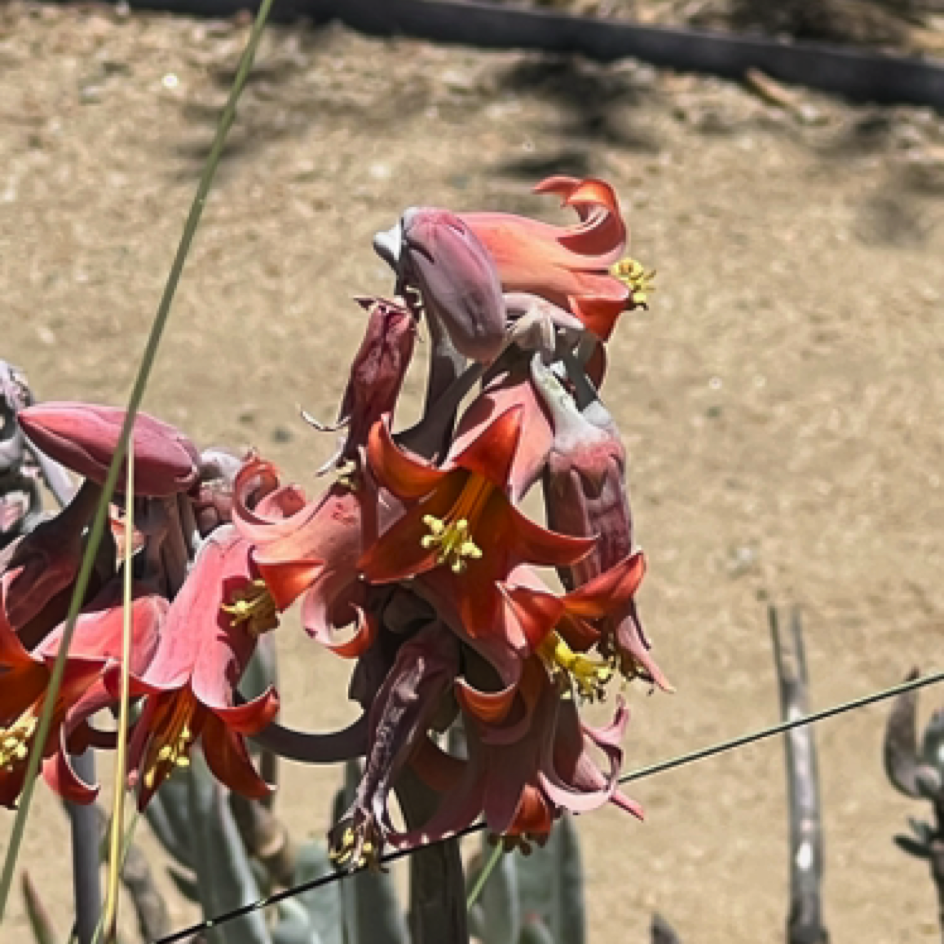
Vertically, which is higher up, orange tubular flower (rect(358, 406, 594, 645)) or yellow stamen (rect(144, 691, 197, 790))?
orange tubular flower (rect(358, 406, 594, 645))

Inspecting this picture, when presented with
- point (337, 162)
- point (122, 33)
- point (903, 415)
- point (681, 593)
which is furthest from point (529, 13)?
point (681, 593)

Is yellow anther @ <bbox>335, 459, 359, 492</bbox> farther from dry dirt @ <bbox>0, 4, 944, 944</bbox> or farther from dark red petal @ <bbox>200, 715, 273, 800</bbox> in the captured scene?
dry dirt @ <bbox>0, 4, 944, 944</bbox>

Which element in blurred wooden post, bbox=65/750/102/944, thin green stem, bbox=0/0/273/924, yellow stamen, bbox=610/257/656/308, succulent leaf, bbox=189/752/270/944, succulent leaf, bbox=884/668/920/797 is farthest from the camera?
succulent leaf, bbox=884/668/920/797

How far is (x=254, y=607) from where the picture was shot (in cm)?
95

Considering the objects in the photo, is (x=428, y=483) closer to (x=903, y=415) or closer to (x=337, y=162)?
(x=903, y=415)

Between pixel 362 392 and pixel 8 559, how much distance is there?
9.5 inches

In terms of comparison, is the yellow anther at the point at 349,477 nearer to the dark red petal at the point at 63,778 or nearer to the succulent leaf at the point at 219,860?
the dark red petal at the point at 63,778

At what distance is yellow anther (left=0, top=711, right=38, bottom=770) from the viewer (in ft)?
3.11

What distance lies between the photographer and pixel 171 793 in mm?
1727

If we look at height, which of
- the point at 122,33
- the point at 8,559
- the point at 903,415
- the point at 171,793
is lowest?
the point at 122,33

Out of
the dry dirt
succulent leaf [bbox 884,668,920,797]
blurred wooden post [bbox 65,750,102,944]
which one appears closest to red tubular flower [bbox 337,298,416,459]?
blurred wooden post [bbox 65,750,102,944]

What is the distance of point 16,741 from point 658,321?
10.6 ft

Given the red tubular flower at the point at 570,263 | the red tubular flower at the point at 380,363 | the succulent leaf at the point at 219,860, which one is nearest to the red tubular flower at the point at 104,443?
the red tubular flower at the point at 380,363

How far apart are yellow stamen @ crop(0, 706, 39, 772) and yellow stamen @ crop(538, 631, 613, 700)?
278 mm
